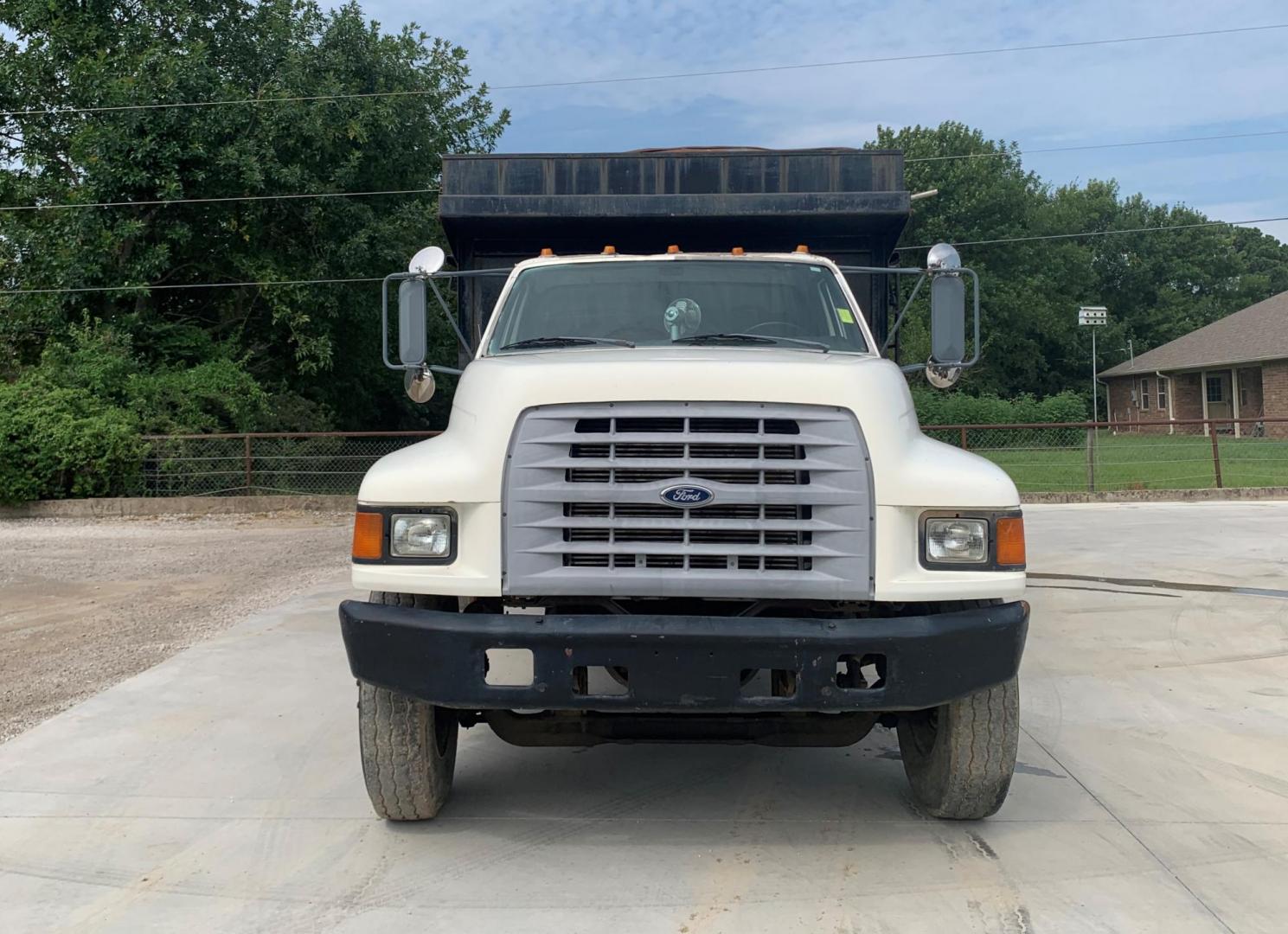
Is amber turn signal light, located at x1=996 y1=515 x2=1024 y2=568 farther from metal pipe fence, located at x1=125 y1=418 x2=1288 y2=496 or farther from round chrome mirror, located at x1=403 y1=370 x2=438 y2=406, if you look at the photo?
metal pipe fence, located at x1=125 y1=418 x2=1288 y2=496

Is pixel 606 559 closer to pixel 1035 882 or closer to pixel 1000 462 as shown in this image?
pixel 1035 882

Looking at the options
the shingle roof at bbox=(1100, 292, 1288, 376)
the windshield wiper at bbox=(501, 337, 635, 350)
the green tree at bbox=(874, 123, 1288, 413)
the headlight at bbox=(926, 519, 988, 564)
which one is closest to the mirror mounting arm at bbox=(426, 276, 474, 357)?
the windshield wiper at bbox=(501, 337, 635, 350)

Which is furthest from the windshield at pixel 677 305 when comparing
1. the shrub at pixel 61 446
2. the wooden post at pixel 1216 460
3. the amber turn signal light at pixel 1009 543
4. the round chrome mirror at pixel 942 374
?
the wooden post at pixel 1216 460

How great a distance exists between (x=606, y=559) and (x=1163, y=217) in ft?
237

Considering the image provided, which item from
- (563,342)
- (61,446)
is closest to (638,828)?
(563,342)

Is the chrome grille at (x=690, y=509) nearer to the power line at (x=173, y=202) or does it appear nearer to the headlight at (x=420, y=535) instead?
the headlight at (x=420, y=535)

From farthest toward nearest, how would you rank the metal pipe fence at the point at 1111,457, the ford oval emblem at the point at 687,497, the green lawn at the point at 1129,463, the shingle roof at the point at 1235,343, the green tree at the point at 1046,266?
1. the green tree at the point at 1046,266
2. the shingle roof at the point at 1235,343
3. the green lawn at the point at 1129,463
4. the metal pipe fence at the point at 1111,457
5. the ford oval emblem at the point at 687,497

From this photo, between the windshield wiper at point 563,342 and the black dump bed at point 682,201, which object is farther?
the black dump bed at point 682,201

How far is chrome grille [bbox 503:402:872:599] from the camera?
3.35m

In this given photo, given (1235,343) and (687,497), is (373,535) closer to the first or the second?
(687,497)

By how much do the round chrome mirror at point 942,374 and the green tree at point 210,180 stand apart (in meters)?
15.6

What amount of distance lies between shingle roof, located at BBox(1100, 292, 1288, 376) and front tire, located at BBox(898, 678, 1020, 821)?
35865 millimetres

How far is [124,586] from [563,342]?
6735 mm

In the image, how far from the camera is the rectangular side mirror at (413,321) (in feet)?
16.1
